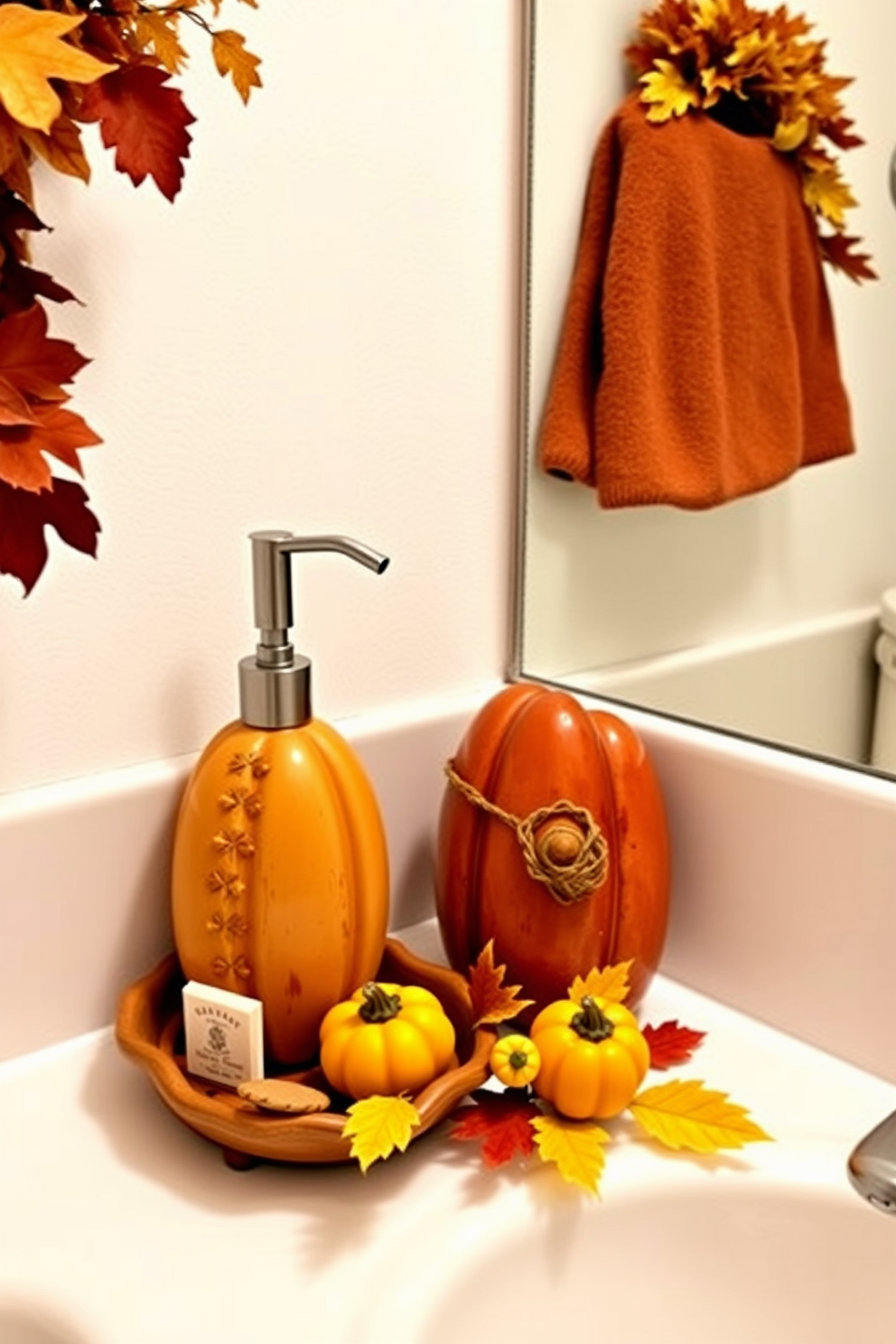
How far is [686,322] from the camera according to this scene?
2.88ft

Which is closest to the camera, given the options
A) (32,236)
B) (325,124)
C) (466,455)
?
(32,236)

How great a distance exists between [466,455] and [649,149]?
0.24 metres

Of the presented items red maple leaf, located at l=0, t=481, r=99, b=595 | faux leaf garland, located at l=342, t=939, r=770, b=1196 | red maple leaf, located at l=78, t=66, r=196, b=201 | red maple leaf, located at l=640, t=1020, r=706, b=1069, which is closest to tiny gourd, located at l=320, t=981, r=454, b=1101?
faux leaf garland, located at l=342, t=939, r=770, b=1196

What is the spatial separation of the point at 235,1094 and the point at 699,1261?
0.23 meters

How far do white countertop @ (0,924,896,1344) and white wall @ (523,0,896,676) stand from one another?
331 millimetres

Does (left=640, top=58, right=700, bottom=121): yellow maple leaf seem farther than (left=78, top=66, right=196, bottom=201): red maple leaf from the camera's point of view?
Yes

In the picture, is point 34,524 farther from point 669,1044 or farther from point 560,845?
point 669,1044

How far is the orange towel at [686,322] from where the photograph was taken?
859mm

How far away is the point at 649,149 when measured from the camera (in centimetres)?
86

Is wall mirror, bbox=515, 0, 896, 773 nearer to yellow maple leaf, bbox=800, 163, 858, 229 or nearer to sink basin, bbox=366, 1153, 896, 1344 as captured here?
yellow maple leaf, bbox=800, 163, 858, 229

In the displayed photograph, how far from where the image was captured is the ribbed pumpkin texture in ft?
2.07

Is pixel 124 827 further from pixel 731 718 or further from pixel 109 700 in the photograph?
pixel 731 718

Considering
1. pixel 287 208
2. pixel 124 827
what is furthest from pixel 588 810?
pixel 287 208

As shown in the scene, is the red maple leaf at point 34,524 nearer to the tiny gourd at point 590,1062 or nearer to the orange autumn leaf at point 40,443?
the orange autumn leaf at point 40,443
